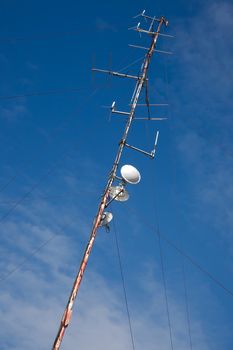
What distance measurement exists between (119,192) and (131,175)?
2.24 ft

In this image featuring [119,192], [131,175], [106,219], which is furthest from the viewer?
[119,192]

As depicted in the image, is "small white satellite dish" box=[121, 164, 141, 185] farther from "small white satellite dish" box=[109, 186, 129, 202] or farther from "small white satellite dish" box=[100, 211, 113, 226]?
"small white satellite dish" box=[100, 211, 113, 226]

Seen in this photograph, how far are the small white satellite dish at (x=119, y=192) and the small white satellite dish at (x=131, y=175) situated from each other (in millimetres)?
388

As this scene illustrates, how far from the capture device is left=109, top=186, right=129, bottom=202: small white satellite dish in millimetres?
12852

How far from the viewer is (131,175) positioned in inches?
500

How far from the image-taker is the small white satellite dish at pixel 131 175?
499 inches

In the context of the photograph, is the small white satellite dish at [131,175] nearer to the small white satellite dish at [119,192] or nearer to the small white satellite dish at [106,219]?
the small white satellite dish at [119,192]

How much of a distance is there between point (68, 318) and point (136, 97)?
329 inches

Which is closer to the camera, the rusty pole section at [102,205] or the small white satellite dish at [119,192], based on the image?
the rusty pole section at [102,205]

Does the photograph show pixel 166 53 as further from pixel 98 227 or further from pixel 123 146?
pixel 98 227

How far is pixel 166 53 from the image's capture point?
15438mm

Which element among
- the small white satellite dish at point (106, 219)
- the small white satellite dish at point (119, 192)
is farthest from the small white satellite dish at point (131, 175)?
the small white satellite dish at point (106, 219)

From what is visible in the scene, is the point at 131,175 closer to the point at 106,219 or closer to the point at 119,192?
the point at 119,192

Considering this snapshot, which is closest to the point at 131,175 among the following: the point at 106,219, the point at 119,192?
the point at 119,192
